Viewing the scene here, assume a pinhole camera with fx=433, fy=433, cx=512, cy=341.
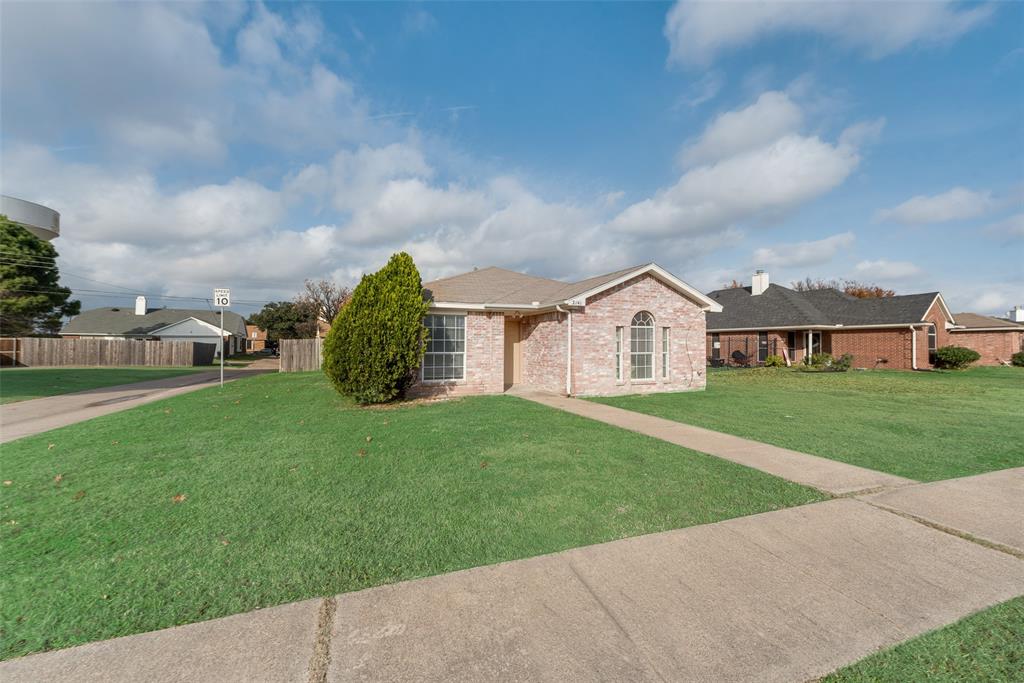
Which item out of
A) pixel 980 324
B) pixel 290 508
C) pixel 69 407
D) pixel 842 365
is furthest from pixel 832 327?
pixel 69 407

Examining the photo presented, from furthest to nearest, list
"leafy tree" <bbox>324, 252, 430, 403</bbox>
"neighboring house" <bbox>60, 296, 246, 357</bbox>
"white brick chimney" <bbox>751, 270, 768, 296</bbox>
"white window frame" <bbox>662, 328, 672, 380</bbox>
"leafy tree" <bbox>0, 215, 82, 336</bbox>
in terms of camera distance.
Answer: "neighboring house" <bbox>60, 296, 246, 357</bbox> → "white brick chimney" <bbox>751, 270, 768, 296</bbox> → "leafy tree" <bbox>0, 215, 82, 336</bbox> → "white window frame" <bbox>662, 328, 672, 380</bbox> → "leafy tree" <bbox>324, 252, 430, 403</bbox>

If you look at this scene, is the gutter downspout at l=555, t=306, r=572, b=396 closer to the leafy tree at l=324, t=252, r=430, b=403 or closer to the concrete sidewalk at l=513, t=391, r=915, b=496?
the concrete sidewalk at l=513, t=391, r=915, b=496

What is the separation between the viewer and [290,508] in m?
4.10

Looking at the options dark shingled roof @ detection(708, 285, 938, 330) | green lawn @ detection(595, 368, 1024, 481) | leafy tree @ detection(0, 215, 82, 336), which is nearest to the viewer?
green lawn @ detection(595, 368, 1024, 481)

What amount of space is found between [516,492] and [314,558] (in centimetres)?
204

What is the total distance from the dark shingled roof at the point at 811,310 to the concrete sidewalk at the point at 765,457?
772 inches

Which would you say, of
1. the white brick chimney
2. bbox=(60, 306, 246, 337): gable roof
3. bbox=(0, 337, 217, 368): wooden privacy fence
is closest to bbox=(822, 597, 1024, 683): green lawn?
the white brick chimney

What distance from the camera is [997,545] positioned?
138 inches

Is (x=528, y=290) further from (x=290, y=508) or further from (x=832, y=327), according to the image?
(x=832, y=327)

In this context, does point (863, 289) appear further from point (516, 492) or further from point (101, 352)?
point (101, 352)

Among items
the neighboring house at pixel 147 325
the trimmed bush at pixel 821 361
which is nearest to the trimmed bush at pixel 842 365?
the trimmed bush at pixel 821 361

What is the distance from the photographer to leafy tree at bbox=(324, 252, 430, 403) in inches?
403

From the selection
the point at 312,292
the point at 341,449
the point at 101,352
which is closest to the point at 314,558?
the point at 341,449

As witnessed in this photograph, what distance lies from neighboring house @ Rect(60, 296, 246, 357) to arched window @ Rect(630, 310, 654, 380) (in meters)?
41.0
